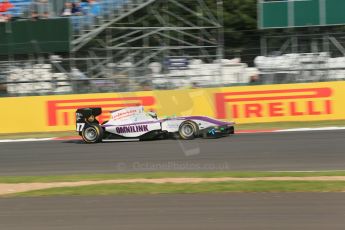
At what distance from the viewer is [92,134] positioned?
687 inches

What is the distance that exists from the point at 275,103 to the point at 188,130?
5294mm

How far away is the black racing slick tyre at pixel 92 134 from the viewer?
1738 centimetres

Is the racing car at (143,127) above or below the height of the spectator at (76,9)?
below

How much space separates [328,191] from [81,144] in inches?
409

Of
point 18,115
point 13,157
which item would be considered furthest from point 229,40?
point 13,157

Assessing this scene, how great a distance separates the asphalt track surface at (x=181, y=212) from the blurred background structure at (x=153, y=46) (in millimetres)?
13656

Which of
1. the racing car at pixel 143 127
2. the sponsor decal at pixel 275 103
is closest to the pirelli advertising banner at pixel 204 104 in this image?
the sponsor decal at pixel 275 103

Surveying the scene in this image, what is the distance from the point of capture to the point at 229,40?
28.8 metres

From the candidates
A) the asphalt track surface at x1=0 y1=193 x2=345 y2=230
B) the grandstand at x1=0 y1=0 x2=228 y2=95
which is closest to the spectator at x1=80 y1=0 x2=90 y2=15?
the grandstand at x1=0 y1=0 x2=228 y2=95

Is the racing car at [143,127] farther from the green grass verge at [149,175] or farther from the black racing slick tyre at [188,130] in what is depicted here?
the green grass verge at [149,175]

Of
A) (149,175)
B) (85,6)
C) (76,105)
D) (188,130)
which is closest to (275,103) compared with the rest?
(188,130)

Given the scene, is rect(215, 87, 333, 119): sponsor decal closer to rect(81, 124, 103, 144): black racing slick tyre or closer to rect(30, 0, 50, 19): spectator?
rect(81, 124, 103, 144): black racing slick tyre

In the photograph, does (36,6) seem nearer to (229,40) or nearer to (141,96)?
(141,96)

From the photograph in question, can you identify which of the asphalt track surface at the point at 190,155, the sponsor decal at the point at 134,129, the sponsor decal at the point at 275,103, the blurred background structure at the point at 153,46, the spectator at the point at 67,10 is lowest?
the asphalt track surface at the point at 190,155
